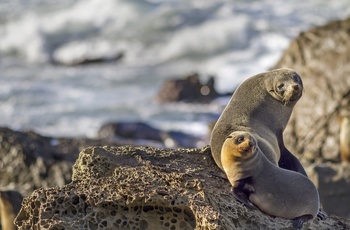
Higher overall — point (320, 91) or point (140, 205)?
point (140, 205)

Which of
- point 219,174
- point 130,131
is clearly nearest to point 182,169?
point 219,174

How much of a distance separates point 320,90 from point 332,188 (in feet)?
12.9

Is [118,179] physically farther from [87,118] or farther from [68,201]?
[87,118]

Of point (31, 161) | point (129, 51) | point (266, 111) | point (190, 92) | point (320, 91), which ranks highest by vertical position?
point (266, 111)

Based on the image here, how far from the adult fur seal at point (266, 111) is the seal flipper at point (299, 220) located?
0.47m

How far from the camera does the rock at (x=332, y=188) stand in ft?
28.9

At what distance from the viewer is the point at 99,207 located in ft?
15.8

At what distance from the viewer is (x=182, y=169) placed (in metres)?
5.30

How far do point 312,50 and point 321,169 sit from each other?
4.38 meters

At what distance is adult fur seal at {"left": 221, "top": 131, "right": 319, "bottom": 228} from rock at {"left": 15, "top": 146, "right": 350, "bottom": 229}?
8cm

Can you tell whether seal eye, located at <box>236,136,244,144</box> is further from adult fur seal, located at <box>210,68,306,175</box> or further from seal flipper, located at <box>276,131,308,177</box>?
seal flipper, located at <box>276,131,308,177</box>

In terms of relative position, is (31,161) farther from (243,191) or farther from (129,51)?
(129,51)

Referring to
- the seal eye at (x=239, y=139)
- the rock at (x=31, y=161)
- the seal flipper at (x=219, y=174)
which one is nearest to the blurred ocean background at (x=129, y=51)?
the rock at (x=31, y=161)

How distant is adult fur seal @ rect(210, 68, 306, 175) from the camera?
5730mm
